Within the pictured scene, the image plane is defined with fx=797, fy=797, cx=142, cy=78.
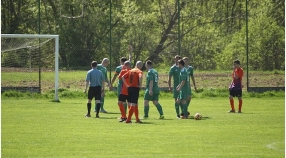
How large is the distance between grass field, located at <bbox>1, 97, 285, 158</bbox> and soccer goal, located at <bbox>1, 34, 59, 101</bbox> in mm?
7627

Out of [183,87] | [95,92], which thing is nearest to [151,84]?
[183,87]

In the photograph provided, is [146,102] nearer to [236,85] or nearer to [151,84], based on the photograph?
[151,84]

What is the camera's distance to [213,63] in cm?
4072

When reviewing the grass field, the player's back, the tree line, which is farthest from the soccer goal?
the player's back

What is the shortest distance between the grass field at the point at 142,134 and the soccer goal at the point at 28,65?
→ 7.63 m

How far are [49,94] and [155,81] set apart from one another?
13.5 meters

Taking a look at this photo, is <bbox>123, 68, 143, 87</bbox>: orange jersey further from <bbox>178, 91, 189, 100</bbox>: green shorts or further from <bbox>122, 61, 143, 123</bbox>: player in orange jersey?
<bbox>178, 91, 189, 100</bbox>: green shorts

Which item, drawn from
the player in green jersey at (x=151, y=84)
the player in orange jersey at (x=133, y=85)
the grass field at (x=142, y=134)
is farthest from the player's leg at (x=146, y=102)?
the player in orange jersey at (x=133, y=85)

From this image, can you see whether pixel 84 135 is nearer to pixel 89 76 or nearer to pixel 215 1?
pixel 89 76

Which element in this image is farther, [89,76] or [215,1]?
[215,1]

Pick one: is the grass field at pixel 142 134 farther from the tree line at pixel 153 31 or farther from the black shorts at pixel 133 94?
the tree line at pixel 153 31

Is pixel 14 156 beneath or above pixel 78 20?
beneath

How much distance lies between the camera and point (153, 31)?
41312 mm

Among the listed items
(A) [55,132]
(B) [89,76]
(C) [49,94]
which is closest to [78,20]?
(C) [49,94]
